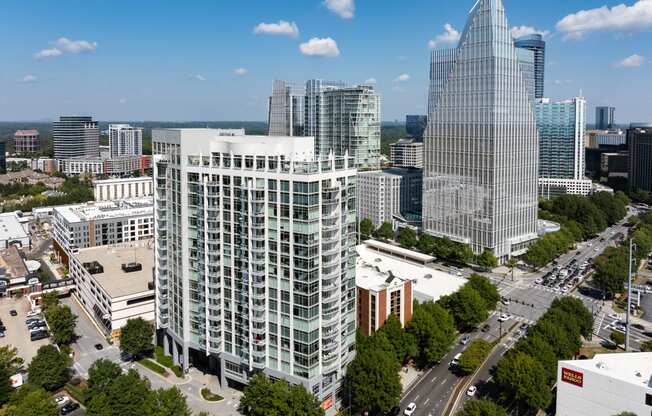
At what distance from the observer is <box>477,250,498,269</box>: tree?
10212 centimetres

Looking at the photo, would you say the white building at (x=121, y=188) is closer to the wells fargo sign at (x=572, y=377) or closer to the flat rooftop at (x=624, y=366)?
the wells fargo sign at (x=572, y=377)

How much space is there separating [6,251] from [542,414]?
107 metres

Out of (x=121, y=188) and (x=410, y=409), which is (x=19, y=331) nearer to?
(x=410, y=409)

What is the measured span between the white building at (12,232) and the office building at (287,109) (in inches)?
3377

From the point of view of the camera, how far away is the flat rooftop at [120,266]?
76625 mm

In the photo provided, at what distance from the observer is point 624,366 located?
49688 mm

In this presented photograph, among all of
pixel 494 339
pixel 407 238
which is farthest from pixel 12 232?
pixel 494 339

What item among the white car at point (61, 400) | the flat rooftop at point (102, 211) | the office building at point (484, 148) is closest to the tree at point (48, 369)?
the white car at point (61, 400)

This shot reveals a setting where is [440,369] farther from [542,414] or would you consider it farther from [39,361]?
[39,361]

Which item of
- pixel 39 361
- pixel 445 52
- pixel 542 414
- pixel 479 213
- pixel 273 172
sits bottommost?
pixel 542 414

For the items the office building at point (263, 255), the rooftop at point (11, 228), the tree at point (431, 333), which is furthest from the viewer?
the rooftop at point (11, 228)

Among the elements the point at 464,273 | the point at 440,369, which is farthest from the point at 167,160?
the point at 464,273

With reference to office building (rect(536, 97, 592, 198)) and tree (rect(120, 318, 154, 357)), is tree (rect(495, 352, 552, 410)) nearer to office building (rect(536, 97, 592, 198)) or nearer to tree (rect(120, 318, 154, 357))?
tree (rect(120, 318, 154, 357))

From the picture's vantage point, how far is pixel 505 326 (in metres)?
75.6
